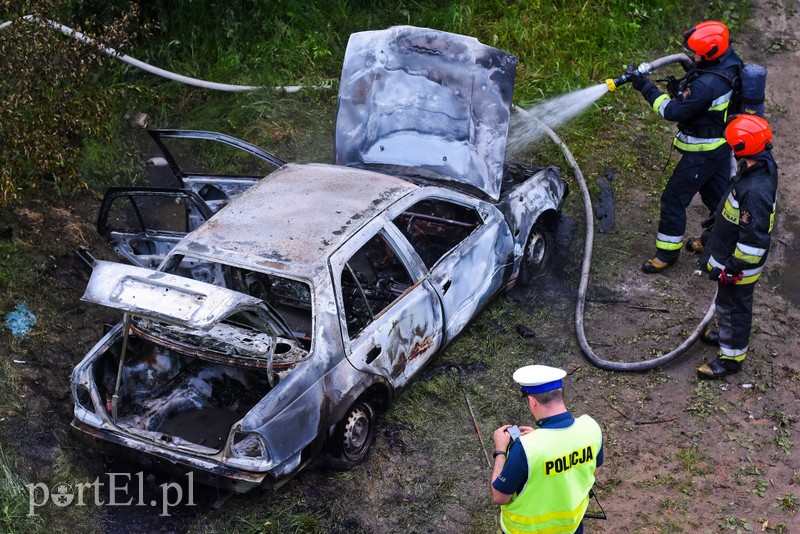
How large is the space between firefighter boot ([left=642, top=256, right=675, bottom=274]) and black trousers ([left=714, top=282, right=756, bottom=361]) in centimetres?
121

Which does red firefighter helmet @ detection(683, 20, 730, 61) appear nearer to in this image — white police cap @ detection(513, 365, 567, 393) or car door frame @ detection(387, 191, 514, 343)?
car door frame @ detection(387, 191, 514, 343)

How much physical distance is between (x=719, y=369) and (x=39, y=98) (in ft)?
18.4

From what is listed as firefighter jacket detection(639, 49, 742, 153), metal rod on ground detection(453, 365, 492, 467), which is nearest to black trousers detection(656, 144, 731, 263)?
firefighter jacket detection(639, 49, 742, 153)

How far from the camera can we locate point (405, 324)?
5.66 m

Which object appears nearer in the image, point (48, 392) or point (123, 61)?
point (48, 392)

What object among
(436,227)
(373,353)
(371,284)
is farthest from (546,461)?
(436,227)

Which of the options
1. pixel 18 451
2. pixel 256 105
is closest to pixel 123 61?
pixel 256 105

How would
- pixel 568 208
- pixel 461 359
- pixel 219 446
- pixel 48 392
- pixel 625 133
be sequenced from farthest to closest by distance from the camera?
pixel 625 133, pixel 568 208, pixel 461 359, pixel 48 392, pixel 219 446

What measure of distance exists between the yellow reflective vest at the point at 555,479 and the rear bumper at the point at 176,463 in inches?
63.3

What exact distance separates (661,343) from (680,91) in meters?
1.95

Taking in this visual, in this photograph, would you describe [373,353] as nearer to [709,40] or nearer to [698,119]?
[698,119]

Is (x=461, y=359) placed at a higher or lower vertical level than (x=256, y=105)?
lower

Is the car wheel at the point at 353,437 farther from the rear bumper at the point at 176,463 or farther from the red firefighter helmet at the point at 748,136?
the red firefighter helmet at the point at 748,136

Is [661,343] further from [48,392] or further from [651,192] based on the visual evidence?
[48,392]
